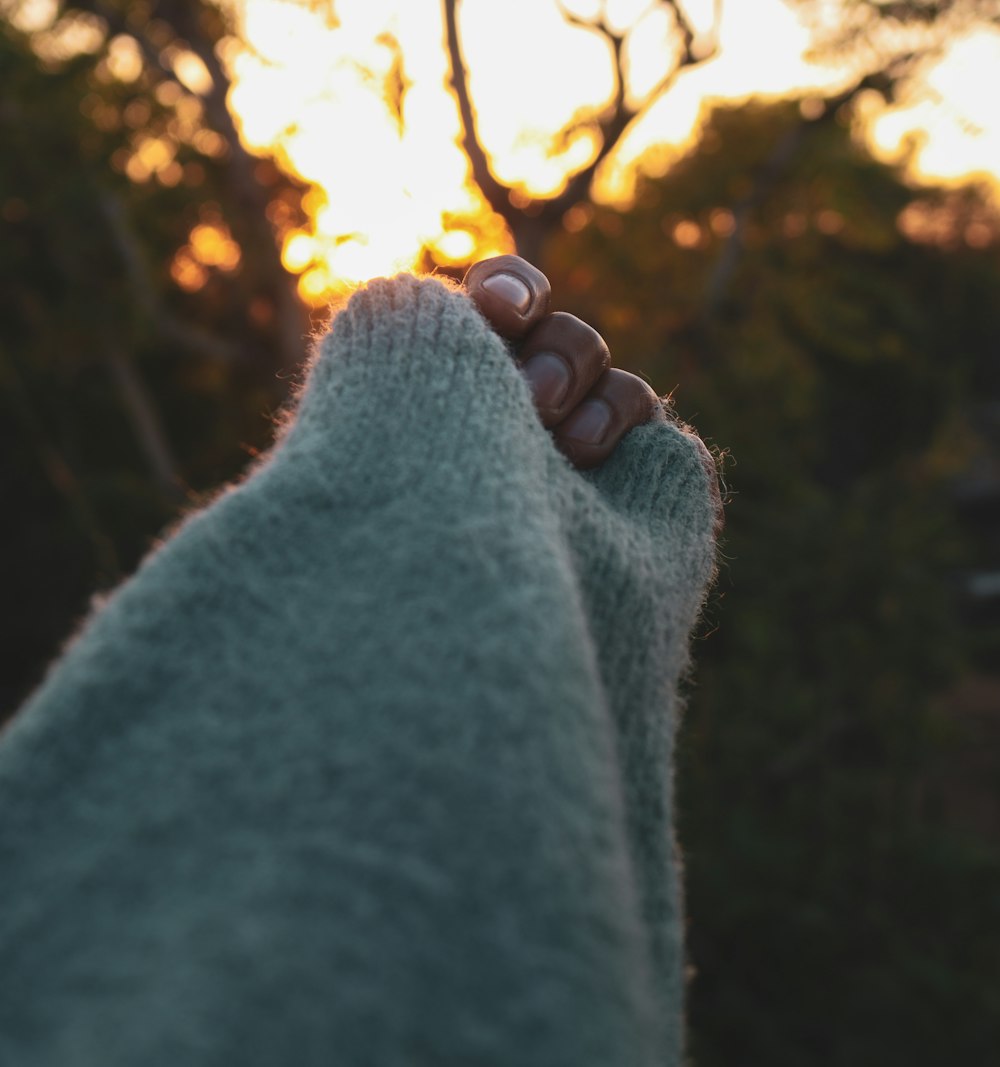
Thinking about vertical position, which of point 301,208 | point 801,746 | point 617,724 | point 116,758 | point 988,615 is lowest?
point 116,758

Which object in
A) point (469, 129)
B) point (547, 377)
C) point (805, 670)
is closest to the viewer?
point (547, 377)

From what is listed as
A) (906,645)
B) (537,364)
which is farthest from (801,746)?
(537,364)

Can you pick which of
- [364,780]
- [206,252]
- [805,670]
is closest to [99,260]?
[206,252]


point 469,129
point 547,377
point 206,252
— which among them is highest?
point 206,252

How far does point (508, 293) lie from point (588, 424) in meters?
0.16

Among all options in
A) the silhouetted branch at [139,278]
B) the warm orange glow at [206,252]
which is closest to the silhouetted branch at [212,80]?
the silhouetted branch at [139,278]

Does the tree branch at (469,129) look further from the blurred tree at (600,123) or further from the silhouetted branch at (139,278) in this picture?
the silhouetted branch at (139,278)

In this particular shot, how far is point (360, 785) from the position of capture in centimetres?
68

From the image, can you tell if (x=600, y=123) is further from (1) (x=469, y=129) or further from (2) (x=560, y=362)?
(2) (x=560, y=362)

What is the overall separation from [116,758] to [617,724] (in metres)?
0.43

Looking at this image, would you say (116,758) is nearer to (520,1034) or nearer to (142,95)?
(520,1034)

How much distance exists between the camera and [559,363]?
3.61 feet

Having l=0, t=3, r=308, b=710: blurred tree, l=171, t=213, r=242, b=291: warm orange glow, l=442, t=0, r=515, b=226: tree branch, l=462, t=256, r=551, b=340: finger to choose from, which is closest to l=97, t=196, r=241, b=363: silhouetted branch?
l=0, t=3, r=308, b=710: blurred tree

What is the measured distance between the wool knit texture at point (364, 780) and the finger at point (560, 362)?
0.10m
